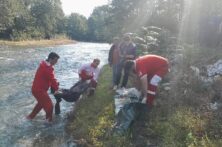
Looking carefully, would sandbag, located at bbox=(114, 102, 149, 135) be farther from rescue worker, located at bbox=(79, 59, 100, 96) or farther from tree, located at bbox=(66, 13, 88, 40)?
tree, located at bbox=(66, 13, 88, 40)

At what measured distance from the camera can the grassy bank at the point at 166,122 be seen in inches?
354

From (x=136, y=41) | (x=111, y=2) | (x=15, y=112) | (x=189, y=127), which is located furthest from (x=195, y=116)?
(x=111, y=2)

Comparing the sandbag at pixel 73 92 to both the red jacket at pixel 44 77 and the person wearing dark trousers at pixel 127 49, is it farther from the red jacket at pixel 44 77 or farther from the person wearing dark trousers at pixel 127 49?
the person wearing dark trousers at pixel 127 49

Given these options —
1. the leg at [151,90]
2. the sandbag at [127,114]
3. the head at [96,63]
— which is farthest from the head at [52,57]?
the leg at [151,90]

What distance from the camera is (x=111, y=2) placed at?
66.5m

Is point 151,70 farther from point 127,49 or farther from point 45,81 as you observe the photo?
point 127,49

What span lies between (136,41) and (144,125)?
33.0ft

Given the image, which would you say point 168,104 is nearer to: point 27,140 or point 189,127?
point 189,127

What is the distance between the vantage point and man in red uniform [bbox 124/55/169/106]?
1048 centimetres

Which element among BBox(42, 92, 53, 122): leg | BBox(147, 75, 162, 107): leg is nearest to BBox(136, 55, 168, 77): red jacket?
BBox(147, 75, 162, 107): leg

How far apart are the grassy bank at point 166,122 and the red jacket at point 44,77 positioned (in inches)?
54.9

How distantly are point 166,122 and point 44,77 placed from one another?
4.34 metres

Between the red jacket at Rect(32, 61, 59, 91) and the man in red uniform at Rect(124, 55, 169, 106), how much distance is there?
2.62m

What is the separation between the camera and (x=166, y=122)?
388 inches
